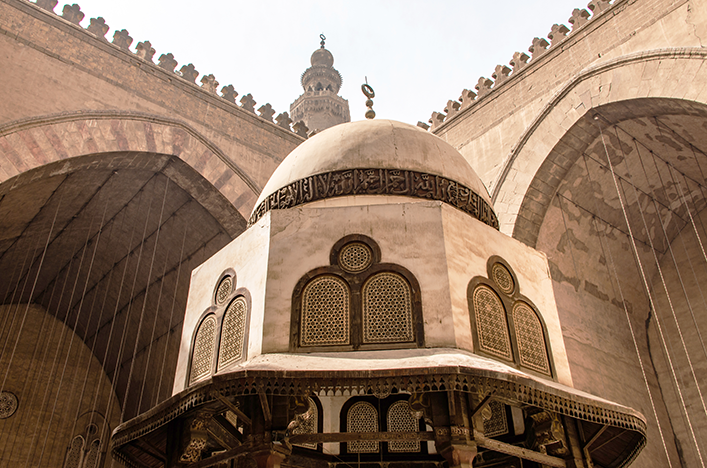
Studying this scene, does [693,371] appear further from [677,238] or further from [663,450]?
[677,238]

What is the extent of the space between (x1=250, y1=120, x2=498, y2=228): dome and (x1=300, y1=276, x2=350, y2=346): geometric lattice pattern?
2.44 feet

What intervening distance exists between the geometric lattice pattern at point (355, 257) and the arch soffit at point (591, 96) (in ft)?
12.8

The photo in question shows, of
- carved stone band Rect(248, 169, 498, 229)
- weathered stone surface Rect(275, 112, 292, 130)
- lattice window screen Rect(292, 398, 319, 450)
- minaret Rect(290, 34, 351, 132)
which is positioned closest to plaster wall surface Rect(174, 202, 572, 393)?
carved stone band Rect(248, 169, 498, 229)

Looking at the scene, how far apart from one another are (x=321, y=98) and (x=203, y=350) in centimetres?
1514

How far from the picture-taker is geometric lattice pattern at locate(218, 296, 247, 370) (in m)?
3.42

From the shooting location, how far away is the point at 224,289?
150 inches

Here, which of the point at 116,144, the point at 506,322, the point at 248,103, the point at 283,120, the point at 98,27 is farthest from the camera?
the point at 283,120

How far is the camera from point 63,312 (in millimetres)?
9922

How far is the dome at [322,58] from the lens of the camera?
19.2 m

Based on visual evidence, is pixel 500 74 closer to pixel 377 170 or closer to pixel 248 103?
pixel 248 103

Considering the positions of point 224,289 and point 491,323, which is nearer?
point 491,323

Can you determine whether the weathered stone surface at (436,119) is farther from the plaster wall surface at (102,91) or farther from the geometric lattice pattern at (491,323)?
the geometric lattice pattern at (491,323)

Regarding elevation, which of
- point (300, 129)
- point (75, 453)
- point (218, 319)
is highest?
point (300, 129)

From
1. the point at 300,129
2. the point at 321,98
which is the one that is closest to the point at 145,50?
the point at 300,129
